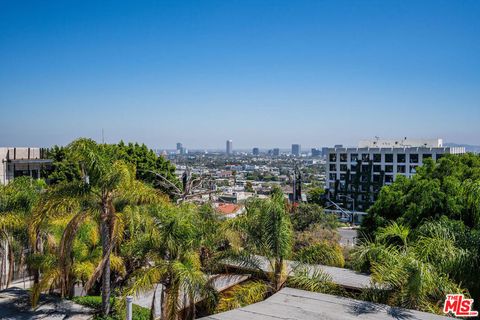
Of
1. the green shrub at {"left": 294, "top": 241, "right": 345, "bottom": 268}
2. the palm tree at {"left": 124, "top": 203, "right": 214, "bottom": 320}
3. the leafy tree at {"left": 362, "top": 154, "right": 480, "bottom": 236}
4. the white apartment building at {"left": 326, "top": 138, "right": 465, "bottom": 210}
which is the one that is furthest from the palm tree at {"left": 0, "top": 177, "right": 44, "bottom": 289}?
the white apartment building at {"left": 326, "top": 138, "right": 465, "bottom": 210}

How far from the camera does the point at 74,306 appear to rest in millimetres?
11672

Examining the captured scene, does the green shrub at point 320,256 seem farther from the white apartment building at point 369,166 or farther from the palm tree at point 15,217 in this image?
the white apartment building at point 369,166

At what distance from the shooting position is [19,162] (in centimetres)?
2481

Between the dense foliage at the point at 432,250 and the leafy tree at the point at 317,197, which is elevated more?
the dense foliage at the point at 432,250

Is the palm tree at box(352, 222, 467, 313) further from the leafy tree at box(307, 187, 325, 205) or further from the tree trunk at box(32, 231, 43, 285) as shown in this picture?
the leafy tree at box(307, 187, 325, 205)

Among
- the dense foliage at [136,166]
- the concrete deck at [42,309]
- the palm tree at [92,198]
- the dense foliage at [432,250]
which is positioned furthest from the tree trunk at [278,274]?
the dense foliage at [136,166]

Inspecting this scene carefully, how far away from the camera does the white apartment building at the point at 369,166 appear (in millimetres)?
61591

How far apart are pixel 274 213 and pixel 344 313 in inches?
116

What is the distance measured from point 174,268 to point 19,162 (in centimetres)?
2038

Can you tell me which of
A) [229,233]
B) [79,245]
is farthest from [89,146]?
[229,233]

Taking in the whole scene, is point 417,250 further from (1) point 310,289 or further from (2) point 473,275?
(1) point 310,289

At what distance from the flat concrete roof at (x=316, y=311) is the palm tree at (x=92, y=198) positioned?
459 cm

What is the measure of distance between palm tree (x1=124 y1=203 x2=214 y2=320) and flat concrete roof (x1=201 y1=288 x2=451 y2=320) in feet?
6.65

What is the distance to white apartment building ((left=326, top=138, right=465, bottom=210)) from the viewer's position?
2425 inches
